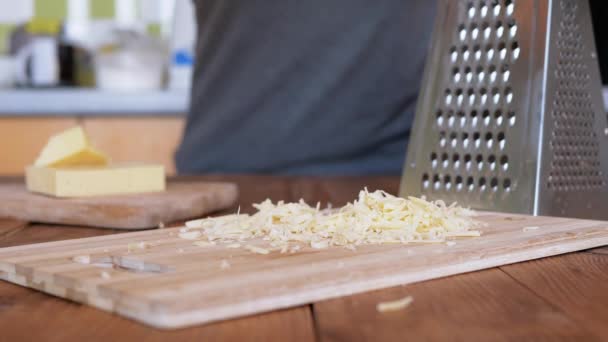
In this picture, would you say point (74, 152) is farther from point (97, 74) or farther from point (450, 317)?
point (97, 74)

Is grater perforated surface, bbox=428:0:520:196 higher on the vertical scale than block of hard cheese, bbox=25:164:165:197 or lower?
higher

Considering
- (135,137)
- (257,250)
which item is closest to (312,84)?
(135,137)

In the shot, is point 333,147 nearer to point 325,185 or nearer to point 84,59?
point 325,185

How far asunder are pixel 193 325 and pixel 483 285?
24 cm

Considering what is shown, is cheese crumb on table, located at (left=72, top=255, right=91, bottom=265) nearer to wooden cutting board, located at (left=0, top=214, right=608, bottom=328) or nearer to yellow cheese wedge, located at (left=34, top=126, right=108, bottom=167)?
wooden cutting board, located at (left=0, top=214, right=608, bottom=328)

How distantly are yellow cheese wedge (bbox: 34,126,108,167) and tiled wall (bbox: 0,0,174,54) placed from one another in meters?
2.17

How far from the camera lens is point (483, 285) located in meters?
0.57

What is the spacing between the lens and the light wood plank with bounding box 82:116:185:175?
2480mm

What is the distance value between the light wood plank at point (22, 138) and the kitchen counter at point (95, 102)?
0.12 feet

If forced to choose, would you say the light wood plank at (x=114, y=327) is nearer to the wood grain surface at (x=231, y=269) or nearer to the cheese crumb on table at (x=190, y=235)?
the wood grain surface at (x=231, y=269)

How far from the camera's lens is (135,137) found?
2.51 meters

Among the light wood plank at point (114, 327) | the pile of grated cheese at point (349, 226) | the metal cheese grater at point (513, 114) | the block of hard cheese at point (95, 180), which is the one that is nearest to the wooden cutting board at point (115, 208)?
the block of hard cheese at point (95, 180)

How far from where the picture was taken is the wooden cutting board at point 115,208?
0.94 metres

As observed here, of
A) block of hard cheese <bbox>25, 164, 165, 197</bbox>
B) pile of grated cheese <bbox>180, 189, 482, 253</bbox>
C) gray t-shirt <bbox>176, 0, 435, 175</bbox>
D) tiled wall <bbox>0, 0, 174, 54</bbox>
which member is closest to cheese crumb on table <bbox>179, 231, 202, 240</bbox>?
pile of grated cheese <bbox>180, 189, 482, 253</bbox>
